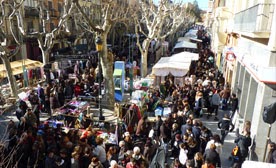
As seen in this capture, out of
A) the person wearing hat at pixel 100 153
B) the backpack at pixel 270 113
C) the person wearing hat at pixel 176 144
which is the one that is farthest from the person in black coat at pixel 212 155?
the person wearing hat at pixel 100 153

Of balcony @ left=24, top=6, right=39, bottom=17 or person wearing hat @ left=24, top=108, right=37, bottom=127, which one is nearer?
person wearing hat @ left=24, top=108, right=37, bottom=127

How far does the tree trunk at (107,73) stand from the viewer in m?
12.6

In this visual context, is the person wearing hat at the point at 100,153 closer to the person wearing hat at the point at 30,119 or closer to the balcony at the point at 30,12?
the person wearing hat at the point at 30,119

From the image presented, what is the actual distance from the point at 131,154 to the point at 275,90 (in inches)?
177

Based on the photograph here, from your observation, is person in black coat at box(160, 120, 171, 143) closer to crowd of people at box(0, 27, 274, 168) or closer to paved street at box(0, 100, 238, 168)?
crowd of people at box(0, 27, 274, 168)

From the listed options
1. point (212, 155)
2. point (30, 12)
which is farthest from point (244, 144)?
point (30, 12)

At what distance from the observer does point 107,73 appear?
42.3 ft

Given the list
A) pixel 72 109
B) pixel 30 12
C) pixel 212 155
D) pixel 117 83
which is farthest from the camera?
pixel 30 12

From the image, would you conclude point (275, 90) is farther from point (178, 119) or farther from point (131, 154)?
point (131, 154)

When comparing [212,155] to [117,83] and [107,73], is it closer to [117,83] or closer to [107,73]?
[107,73]

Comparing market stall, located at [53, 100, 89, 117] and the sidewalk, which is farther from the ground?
market stall, located at [53, 100, 89, 117]

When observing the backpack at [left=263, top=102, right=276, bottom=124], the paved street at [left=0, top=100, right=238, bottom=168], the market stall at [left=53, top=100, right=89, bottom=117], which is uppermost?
the backpack at [left=263, top=102, right=276, bottom=124]

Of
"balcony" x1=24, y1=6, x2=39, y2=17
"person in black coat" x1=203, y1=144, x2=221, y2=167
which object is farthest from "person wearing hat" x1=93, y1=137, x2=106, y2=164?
"balcony" x1=24, y1=6, x2=39, y2=17

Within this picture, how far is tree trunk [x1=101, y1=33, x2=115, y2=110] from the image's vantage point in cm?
1264
